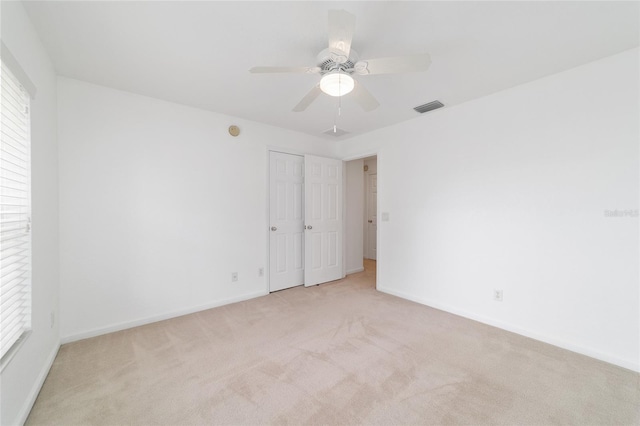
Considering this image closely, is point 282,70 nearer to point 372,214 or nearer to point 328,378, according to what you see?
point 328,378

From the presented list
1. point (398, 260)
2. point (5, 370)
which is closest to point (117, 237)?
point (5, 370)

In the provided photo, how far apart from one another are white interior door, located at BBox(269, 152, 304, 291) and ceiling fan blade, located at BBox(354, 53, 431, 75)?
2200 mm

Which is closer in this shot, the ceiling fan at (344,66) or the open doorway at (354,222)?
the ceiling fan at (344,66)

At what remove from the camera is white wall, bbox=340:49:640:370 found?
1948 mm

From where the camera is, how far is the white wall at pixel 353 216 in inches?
187

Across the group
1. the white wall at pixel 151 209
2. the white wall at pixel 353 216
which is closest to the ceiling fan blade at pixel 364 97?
the white wall at pixel 151 209

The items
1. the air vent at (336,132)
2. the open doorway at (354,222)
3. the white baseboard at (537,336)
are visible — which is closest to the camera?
the white baseboard at (537,336)

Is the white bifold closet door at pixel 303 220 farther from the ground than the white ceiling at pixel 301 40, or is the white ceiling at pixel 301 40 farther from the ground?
the white ceiling at pixel 301 40

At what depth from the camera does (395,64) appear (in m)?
1.54

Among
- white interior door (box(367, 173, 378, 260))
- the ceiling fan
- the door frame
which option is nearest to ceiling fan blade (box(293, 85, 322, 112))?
the ceiling fan

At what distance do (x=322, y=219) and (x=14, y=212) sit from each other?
3173mm

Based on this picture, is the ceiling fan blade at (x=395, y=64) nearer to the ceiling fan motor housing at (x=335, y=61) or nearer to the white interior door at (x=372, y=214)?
the ceiling fan motor housing at (x=335, y=61)

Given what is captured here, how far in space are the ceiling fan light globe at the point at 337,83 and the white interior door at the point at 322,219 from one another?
2129 millimetres

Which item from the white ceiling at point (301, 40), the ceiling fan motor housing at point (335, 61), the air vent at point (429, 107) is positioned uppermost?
the air vent at point (429, 107)
